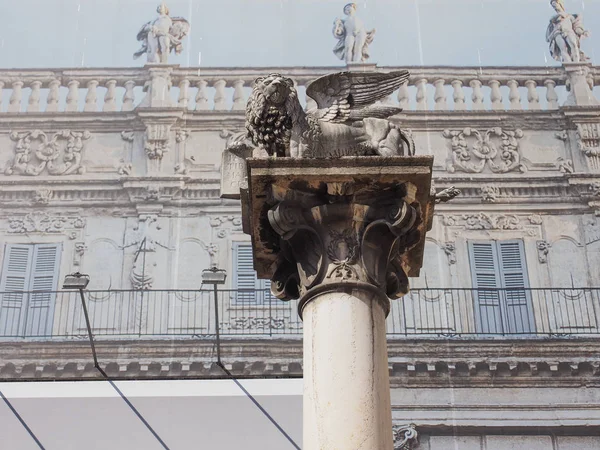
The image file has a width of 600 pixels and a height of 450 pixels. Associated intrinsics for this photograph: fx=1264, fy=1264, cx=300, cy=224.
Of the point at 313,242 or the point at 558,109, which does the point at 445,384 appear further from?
the point at 313,242

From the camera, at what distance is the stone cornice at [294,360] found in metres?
19.8

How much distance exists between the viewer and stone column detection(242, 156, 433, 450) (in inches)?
291

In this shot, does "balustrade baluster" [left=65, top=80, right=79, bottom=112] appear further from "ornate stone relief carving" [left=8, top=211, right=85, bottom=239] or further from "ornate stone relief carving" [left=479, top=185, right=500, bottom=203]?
"ornate stone relief carving" [left=479, top=185, right=500, bottom=203]

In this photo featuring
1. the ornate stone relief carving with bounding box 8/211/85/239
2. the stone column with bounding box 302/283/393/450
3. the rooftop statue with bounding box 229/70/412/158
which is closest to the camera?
the stone column with bounding box 302/283/393/450

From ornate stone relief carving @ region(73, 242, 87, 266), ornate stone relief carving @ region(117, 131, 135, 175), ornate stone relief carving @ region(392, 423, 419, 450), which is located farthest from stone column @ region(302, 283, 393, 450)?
ornate stone relief carving @ region(117, 131, 135, 175)

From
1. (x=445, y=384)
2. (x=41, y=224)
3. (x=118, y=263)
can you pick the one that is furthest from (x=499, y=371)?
(x=41, y=224)

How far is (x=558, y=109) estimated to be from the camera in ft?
74.0

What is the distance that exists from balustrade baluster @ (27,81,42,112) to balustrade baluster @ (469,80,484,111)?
25.7 ft

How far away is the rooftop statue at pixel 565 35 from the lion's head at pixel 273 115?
A: 16205 mm

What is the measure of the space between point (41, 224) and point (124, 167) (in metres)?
1.74

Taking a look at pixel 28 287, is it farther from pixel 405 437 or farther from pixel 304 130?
pixel 304 130

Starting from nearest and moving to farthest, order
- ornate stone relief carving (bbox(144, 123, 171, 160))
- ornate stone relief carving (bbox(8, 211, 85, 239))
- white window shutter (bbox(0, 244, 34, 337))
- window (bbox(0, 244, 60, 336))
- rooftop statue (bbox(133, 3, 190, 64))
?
window (bbox(0, 244, 60, 336)) < white window shutter (bbox(0, 244, 34, 337)) < ornate stone relief carving (bbox(8, 211, 85, 239)) < ornate stone relief carving (bbox(144, 123, 171, 160)) < rooftop statue (bbox(133, 3, 190, 64))

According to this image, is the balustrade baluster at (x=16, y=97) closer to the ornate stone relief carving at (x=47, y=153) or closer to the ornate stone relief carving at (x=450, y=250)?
the ornate stone relief carving at (x=47, y=153)

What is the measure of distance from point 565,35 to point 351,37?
4034 mm
